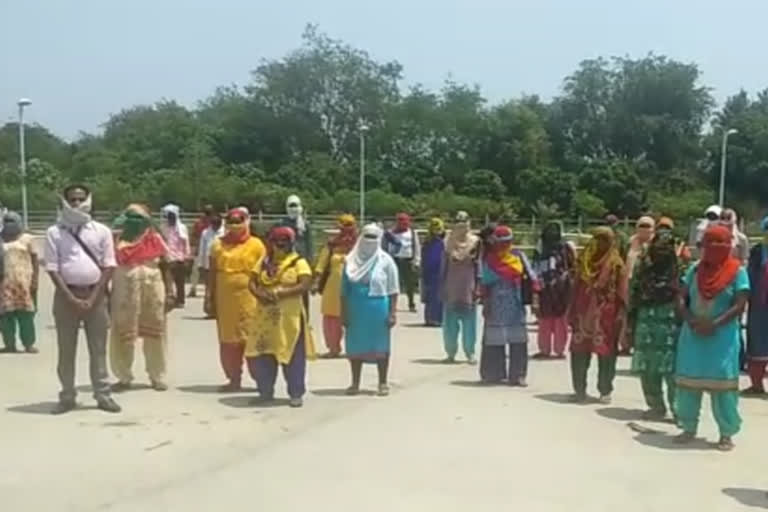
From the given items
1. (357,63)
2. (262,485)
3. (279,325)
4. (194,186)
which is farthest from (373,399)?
(357,63)

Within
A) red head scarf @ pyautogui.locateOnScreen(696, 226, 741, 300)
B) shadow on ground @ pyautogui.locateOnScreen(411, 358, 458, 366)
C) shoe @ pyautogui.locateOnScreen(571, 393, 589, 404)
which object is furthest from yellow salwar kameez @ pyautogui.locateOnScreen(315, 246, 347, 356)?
red head scarf @ pyautogui.locateOnScreen(696, 226, 741, 300)

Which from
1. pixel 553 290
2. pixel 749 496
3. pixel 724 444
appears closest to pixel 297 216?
pixel 553 290

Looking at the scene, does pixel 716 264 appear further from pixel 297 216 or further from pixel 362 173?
pixel 362 173

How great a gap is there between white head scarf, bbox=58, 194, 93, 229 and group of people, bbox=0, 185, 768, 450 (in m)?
0.01

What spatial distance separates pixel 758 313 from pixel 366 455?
480cm

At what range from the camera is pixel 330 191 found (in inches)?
2157

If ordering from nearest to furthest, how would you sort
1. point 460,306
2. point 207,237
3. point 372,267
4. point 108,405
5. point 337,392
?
1. point 108,405
2. point 372,267
3. point 337,392
4. point 460,306
5. point 207,237

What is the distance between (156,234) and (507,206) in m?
40.0

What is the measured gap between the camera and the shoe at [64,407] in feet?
29.8

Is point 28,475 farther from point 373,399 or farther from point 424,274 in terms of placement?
point 424,274

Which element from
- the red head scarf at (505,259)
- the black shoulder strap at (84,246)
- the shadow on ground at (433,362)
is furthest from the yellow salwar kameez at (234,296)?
the shadow on ground at (433,362)

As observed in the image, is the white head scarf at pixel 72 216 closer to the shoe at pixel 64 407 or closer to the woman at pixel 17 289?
the shoe at pixel 64 407

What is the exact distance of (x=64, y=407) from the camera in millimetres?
9133

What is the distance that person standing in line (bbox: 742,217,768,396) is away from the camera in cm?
1074
